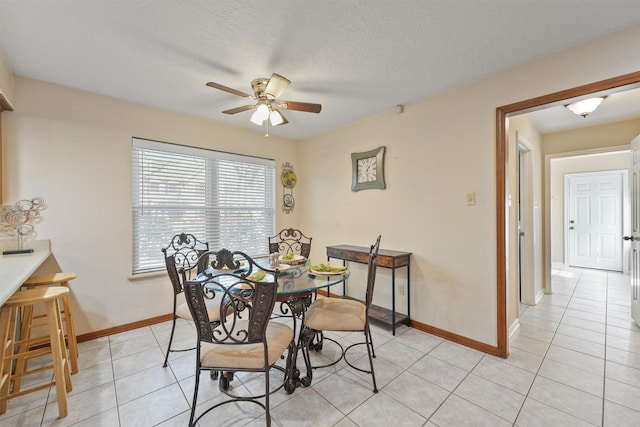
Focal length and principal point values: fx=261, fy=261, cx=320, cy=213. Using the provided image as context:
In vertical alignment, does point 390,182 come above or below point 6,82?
below

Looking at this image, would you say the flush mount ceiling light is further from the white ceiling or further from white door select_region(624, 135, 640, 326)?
the white ceiling

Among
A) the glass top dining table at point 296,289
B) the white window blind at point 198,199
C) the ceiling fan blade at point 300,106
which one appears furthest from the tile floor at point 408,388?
the ceiling fan blade at point 300,106

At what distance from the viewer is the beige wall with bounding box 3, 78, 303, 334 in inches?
93.6

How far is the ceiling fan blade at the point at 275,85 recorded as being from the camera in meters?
2.04

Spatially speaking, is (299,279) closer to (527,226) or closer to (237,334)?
(237,334)

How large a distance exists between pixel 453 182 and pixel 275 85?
1.91 meters

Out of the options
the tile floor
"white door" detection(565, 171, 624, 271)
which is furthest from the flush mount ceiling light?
"white door" detection(565, 171, 624, 271)

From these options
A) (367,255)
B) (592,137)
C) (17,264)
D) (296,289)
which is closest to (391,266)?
(367,255)

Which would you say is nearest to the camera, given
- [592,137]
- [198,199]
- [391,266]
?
[391,266]

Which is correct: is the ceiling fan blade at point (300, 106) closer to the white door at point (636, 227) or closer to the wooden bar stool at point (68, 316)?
the wooden bar stool at point (68, 316)

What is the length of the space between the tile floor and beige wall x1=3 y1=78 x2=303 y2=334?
1.45 ft

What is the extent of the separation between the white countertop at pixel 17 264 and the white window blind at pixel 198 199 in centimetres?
73

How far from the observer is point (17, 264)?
1.88 meters

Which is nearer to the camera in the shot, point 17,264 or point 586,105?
point 17,264
